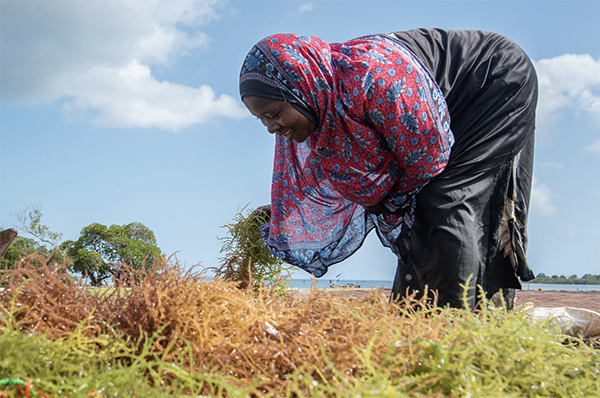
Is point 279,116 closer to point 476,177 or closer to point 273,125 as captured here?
point 273,125

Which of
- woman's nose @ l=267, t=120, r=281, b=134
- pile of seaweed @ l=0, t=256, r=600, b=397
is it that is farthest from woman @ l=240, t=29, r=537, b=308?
pile of seaweed @ l=0, t=256, r=600, b=397

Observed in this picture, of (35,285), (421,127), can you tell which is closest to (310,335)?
(35,285)

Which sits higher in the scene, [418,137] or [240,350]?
[418,137]

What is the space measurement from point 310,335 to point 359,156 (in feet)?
4.72

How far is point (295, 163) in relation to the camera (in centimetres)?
279

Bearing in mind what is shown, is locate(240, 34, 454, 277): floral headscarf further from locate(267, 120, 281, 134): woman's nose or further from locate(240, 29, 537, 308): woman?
locate(267, 120, 281, 134): woman's nose

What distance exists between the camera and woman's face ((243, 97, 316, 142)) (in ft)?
6.86

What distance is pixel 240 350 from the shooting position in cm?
82

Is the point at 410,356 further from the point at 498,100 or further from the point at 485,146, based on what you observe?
the point at 498,100

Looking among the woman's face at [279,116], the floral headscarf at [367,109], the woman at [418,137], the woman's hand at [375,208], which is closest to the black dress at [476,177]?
the woman at [418,137]

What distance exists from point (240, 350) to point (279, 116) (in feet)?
4.73

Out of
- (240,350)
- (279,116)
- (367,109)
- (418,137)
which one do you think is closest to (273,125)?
(279,116)

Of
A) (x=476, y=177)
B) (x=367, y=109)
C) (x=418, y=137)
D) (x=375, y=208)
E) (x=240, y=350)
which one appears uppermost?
(x=367, y=109)

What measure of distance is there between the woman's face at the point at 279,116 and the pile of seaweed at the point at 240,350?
1235mm
